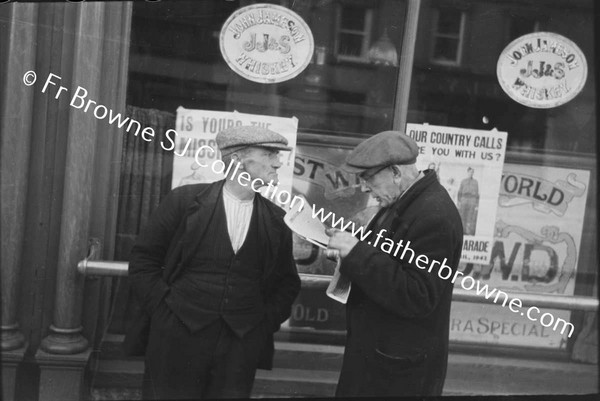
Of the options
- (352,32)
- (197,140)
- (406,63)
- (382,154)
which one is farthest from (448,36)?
(197,140)

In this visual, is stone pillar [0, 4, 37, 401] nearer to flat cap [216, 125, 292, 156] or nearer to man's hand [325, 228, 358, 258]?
flat cap [216, 125, 292, 156]

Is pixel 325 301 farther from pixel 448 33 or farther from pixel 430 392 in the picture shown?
pixel 448 33

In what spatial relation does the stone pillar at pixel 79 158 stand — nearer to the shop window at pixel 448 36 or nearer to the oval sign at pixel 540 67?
the shop window at pixel 448 36

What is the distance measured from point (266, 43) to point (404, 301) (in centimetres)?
125

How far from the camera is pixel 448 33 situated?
130 inches

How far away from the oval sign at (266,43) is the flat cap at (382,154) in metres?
0.55

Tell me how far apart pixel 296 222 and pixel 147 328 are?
2.61ft

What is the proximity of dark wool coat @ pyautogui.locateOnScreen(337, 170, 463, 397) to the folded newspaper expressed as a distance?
51mm

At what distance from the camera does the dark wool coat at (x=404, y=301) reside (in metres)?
2.87

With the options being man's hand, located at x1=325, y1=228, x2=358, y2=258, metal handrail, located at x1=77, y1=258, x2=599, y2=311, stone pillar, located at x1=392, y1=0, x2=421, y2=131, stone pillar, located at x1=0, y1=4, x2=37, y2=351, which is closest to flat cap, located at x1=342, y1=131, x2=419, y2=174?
man's hand, located at x1=325, y1=228, x2=358, y2=258

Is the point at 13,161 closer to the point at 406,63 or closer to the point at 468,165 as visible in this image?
the point at 406,63

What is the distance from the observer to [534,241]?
3502 mm

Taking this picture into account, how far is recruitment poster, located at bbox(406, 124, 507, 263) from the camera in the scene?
3.41 meters

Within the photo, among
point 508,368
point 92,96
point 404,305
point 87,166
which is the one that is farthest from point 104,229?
point 508,368
